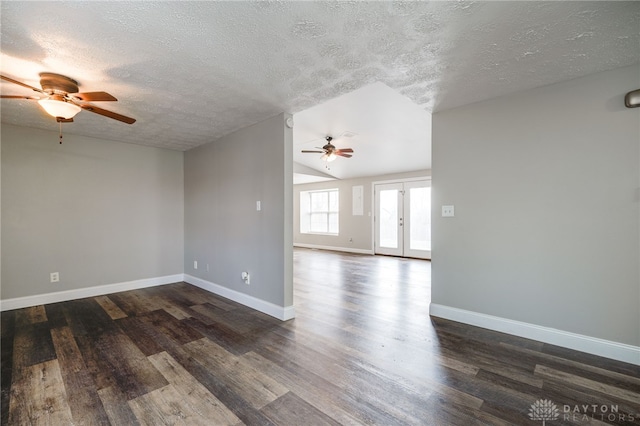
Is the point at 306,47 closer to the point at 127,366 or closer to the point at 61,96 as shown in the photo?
the point at 61,96

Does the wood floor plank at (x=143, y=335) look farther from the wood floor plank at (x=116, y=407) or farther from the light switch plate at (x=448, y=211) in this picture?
the light switch plate at (x=448, y=211)

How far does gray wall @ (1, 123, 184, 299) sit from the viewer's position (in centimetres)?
346

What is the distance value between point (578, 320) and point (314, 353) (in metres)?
2.24

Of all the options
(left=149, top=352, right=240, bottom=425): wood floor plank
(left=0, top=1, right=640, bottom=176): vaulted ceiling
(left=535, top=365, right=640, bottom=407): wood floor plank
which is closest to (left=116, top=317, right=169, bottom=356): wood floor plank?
(left=149, top=352, right=240, bottom=425): wood floor plank

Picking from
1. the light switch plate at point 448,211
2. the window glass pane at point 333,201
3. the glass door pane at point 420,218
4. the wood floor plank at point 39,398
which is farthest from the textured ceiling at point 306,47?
the window glass pane at point 333,201

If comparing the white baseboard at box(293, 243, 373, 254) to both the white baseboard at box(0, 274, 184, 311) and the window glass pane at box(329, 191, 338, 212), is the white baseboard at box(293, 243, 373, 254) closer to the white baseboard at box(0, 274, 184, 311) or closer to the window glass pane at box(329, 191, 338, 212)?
the window glass pane at box(329, 191, 338, 212)

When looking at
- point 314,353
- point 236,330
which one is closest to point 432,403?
point 314,353

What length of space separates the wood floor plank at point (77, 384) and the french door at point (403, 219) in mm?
6451

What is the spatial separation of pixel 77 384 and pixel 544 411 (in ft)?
9.83

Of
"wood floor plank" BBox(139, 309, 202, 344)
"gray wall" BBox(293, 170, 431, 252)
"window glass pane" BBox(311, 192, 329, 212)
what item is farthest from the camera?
"window glass pane" BBox(311, 192, 329, 212)

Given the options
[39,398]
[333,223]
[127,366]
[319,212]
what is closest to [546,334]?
[127,366]

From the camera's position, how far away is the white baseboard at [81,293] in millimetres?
3406

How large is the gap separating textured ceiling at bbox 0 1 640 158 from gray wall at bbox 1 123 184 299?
114cm

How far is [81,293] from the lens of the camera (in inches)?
151
